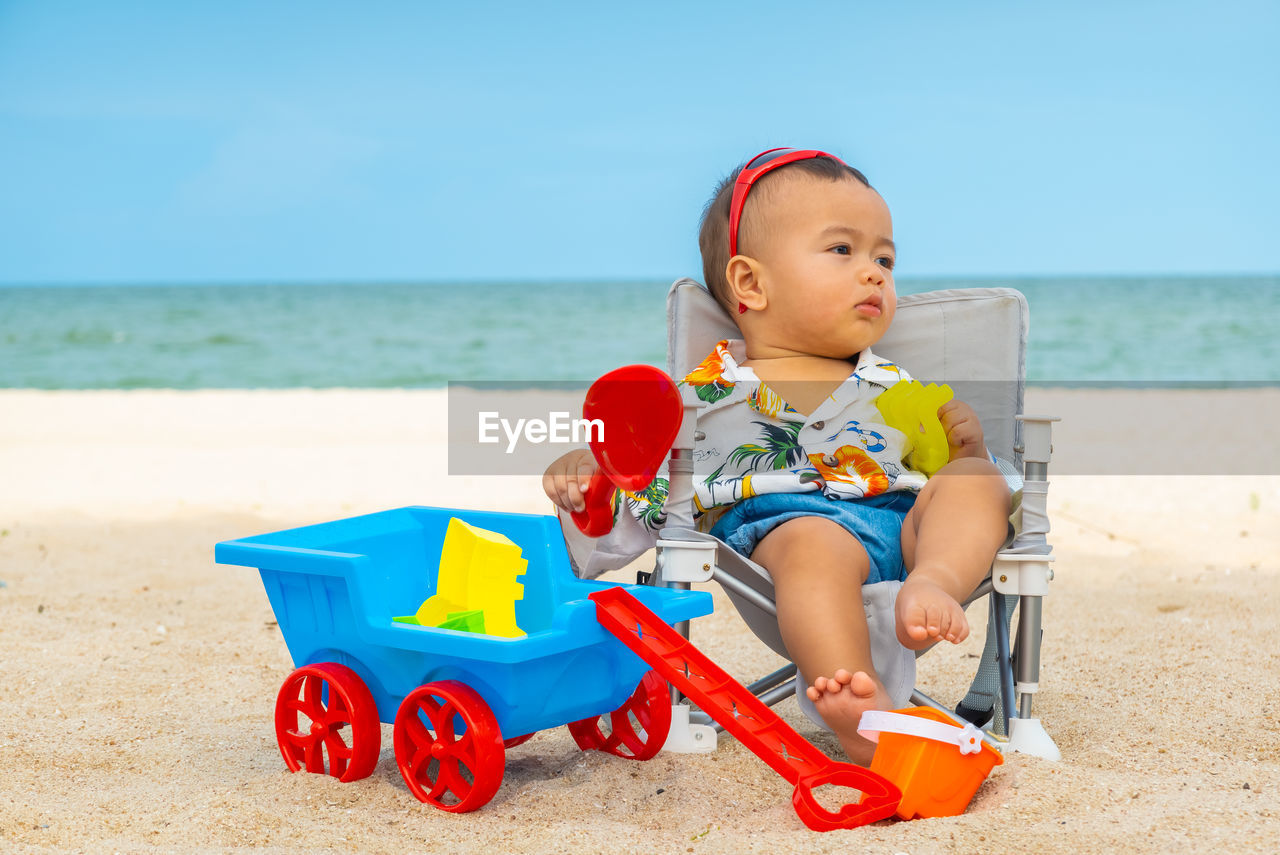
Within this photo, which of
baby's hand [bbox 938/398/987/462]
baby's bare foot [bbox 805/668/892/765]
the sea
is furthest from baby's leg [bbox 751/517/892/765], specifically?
the sea

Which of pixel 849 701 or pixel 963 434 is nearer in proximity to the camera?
pixel 849 701

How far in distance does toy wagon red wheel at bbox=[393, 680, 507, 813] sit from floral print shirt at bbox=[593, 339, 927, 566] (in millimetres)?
600

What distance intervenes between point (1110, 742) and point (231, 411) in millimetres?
8832

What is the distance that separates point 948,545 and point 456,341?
19.5m

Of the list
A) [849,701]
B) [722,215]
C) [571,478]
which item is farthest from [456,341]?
[849,701]

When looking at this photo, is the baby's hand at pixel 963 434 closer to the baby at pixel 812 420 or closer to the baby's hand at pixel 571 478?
the baby at pixel 812 420

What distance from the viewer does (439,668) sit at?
1.97 metres

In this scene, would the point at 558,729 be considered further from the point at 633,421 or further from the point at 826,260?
the point at 826,260

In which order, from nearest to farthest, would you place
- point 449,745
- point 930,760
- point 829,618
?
point 930,760 < point 449,745 < point 829,618

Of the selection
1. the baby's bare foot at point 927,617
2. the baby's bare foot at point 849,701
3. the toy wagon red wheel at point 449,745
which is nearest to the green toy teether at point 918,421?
the baby's bare foot at point 927,617

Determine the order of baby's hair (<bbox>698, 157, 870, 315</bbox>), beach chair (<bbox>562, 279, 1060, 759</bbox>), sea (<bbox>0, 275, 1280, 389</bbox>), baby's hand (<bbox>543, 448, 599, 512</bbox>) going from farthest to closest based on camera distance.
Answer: sea (<bbox>0, 275, 1280, 389</bbox>) < baby's hair (<bbox>698, 157, 870, 315</bbox>) < baby's hand (<bbox>543, 448, 599, 512</bbox>) < beach chair (<bbox>562, 279, 1060, 759</bbox>)

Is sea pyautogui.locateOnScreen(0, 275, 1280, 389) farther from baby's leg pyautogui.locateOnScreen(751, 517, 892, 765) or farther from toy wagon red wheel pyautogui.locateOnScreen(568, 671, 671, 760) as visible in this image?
toy wagon red wheel pyautogui.locateOnScreen(568, 671, 671, 760)

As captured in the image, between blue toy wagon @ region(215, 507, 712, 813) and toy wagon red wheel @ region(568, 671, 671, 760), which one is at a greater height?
blue toy wagon @ region(215, 507, 712, 813)

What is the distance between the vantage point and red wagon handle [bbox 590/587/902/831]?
5.96ft
